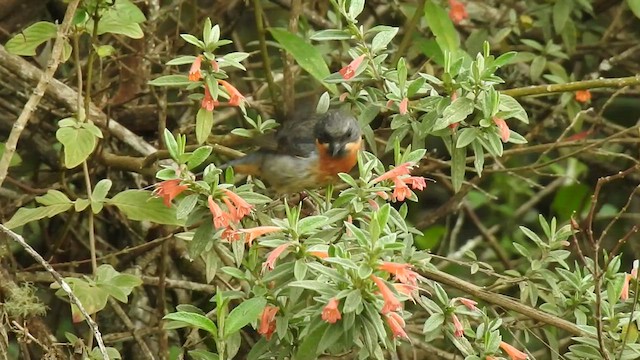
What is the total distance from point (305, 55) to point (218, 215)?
97cm

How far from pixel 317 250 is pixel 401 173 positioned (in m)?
0.42

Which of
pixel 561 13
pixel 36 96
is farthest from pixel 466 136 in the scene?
pixel 561 13

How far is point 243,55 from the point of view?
2.89 metres

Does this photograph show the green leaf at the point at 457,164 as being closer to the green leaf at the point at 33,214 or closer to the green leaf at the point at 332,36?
the green leaf at the point at 332,36

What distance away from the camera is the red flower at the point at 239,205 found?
2.55m

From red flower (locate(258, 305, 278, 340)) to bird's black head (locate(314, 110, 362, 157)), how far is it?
1.03 meters

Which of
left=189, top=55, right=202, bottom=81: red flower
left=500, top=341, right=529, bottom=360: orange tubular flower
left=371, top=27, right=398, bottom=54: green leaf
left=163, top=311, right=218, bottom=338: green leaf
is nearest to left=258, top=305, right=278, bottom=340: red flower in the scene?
left=163, top=311, right=218, bottom=338: green leaf

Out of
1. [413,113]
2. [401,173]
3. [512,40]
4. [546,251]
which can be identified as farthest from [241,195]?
[512,40]

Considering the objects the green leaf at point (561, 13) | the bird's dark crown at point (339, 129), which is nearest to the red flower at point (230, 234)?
the bird's dark crown at point (339, 129)

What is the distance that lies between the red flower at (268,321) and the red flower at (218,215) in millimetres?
218

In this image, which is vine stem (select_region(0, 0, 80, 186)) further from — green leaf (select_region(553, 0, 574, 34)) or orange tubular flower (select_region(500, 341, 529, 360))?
green leaf (select_region(553, 0, 574, 34))

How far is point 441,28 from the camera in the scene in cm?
355

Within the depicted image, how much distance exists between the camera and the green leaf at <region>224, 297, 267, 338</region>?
2371 mm

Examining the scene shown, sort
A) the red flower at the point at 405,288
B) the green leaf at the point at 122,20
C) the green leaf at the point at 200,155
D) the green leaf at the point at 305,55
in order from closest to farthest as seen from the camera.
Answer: the red flower at the point at 405,288 → the green leaf at the point at 200,155 → the green leaf at the point at 122,20 → the green leaf at the point at 305,55
